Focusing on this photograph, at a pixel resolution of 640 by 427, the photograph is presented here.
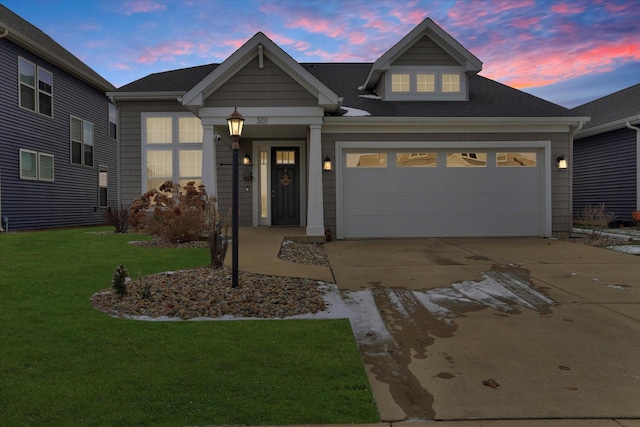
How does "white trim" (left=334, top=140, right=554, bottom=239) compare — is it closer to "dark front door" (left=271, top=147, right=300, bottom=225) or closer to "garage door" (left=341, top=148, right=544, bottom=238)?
"garage door" (left=341, top=148, right=544, bottom=238)

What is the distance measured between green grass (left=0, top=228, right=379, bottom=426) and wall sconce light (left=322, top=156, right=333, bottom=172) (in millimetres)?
7023

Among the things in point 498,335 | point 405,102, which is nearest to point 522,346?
point 498,335

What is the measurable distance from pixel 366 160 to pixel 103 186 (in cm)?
1520

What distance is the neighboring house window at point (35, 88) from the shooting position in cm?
1414

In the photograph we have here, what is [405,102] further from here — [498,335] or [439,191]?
[498,335]

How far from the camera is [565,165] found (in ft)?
36.4

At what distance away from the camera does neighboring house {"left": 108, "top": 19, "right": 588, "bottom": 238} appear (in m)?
10.0

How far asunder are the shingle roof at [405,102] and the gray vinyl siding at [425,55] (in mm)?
1248

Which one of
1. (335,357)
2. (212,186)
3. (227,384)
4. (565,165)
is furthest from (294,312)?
(565,165)

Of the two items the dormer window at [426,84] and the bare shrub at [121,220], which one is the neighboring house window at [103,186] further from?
the dormer window at [426,84]

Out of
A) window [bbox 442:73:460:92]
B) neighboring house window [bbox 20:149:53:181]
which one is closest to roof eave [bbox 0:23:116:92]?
neighboring house window [bbox 20:149:53:181]

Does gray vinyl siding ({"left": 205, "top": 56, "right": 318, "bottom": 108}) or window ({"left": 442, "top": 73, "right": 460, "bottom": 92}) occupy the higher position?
window ({"left": 442, "top": 73, "right": 460, "bottom": 92})

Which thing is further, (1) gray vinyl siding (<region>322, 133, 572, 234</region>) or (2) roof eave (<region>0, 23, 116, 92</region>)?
(2) roof eave (<region>0, 23, 116, 92</region>)

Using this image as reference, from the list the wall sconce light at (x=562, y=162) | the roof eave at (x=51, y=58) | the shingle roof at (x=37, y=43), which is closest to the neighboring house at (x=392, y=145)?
the wall sconce light at (x=562, y=162)
